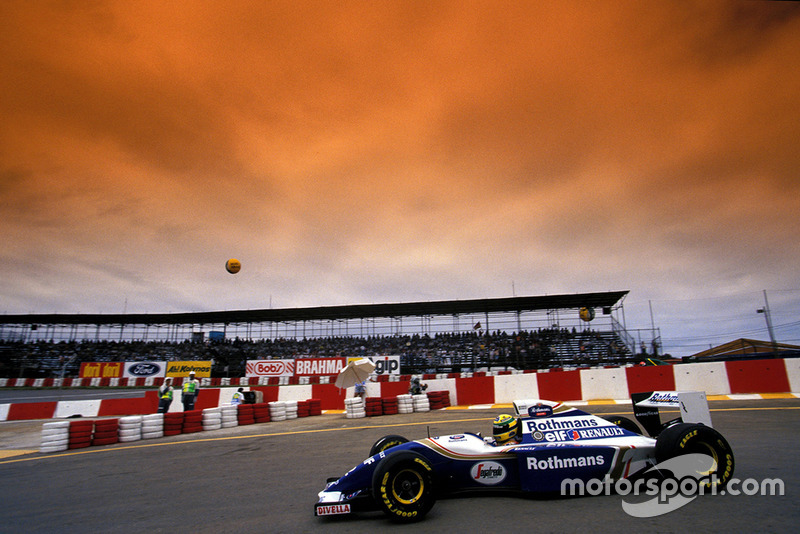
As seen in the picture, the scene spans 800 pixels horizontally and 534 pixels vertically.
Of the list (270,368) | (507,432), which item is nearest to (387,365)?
(270,368)

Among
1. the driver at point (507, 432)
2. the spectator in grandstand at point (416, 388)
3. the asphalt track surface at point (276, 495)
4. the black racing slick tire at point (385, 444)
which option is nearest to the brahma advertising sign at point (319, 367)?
the spectator in grandstand at point (416, 388)

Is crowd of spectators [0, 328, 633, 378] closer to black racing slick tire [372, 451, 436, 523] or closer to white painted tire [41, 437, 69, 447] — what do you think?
white painted tire [41, 437, 69, 447]

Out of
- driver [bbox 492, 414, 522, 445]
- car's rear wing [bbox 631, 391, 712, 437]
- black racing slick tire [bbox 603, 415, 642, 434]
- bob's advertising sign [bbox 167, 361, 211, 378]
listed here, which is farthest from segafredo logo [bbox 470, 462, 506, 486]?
bob's advertising sign [bbox 167, 361, 211, 378]

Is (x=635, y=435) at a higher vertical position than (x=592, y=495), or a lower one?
higher

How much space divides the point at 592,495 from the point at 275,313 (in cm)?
3132

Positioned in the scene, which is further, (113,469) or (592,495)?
(113,469)

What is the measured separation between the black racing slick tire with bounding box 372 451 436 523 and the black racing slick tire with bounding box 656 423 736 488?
8.42 ft

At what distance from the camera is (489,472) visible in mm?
4754

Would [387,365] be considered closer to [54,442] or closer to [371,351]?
[371,351]

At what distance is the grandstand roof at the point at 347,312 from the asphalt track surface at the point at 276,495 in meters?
18.5

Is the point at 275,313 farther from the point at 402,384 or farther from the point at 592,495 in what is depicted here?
the point at 592,495

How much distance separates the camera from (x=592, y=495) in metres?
4.65

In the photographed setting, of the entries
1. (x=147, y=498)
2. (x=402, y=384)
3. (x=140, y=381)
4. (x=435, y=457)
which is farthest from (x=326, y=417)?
(x=140, y=381)

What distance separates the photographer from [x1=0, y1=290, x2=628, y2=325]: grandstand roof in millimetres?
28953
